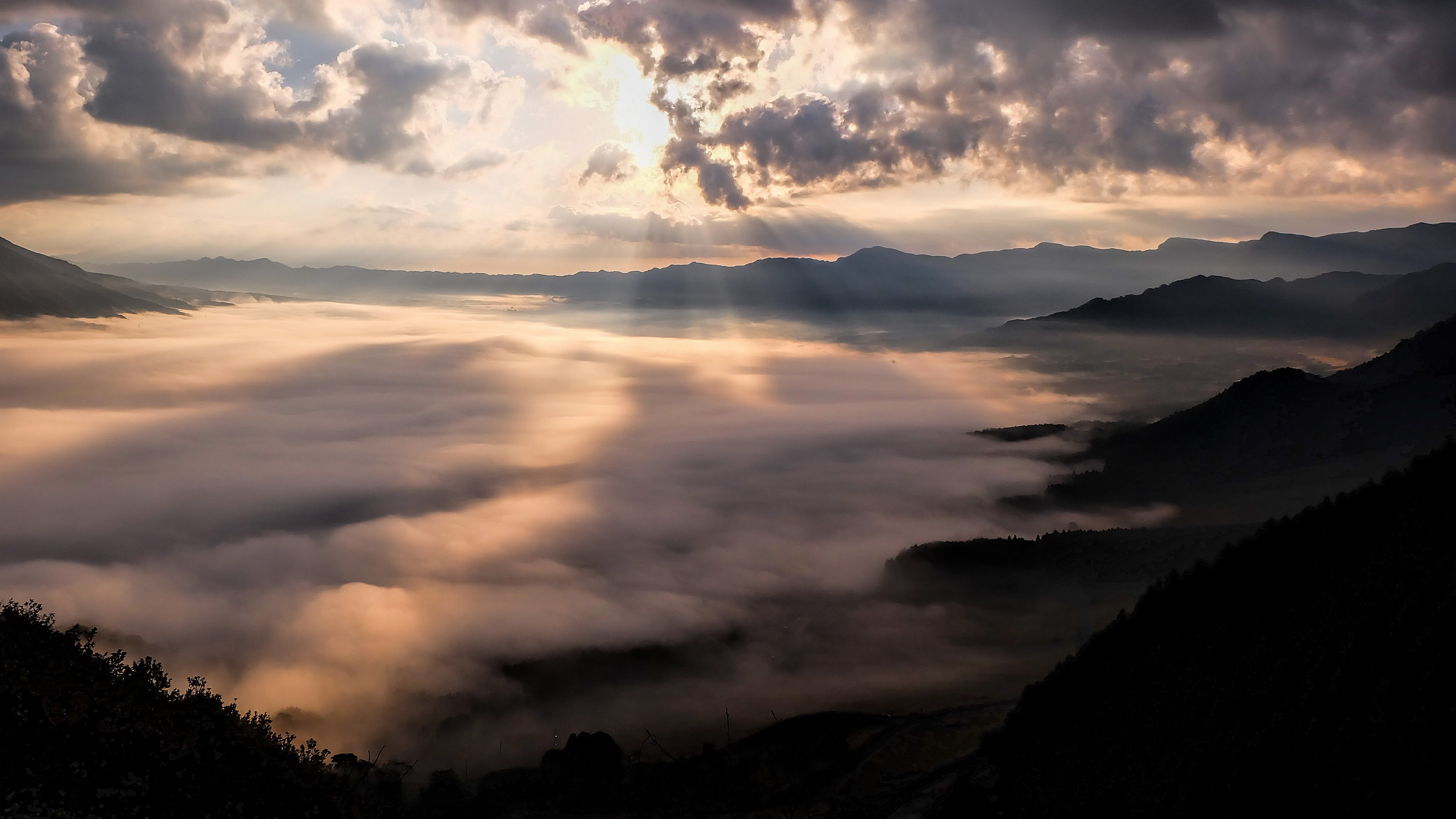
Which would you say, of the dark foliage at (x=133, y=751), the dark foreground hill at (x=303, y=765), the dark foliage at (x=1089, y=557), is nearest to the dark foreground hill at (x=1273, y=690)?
the dark foreground hill at (x=303, y=765)

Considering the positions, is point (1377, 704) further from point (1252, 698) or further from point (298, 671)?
point (298, 671)

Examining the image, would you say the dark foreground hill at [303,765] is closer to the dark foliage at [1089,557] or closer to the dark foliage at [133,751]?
the dark foliage at [133,751]

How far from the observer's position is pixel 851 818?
189ft

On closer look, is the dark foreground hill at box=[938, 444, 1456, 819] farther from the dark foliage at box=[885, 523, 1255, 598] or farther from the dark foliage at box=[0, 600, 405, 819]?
the dark foliage at box=[885, 523, 1255, 598]

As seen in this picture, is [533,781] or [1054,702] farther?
[533,781]

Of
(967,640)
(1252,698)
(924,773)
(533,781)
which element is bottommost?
(967,640)

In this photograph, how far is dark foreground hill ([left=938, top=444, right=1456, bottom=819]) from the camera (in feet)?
95.0

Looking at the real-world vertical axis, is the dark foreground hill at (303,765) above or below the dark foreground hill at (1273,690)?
below

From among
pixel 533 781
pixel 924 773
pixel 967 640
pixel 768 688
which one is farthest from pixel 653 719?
pixel 924 773

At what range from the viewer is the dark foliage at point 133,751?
1794 inches

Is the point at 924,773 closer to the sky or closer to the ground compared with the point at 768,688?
closer to the sky

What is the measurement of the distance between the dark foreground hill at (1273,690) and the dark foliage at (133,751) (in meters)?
47.0

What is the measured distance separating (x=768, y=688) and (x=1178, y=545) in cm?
9470

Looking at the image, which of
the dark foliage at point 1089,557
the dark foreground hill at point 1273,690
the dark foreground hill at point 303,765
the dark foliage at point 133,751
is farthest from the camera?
the dark foliage at point 1089,557
